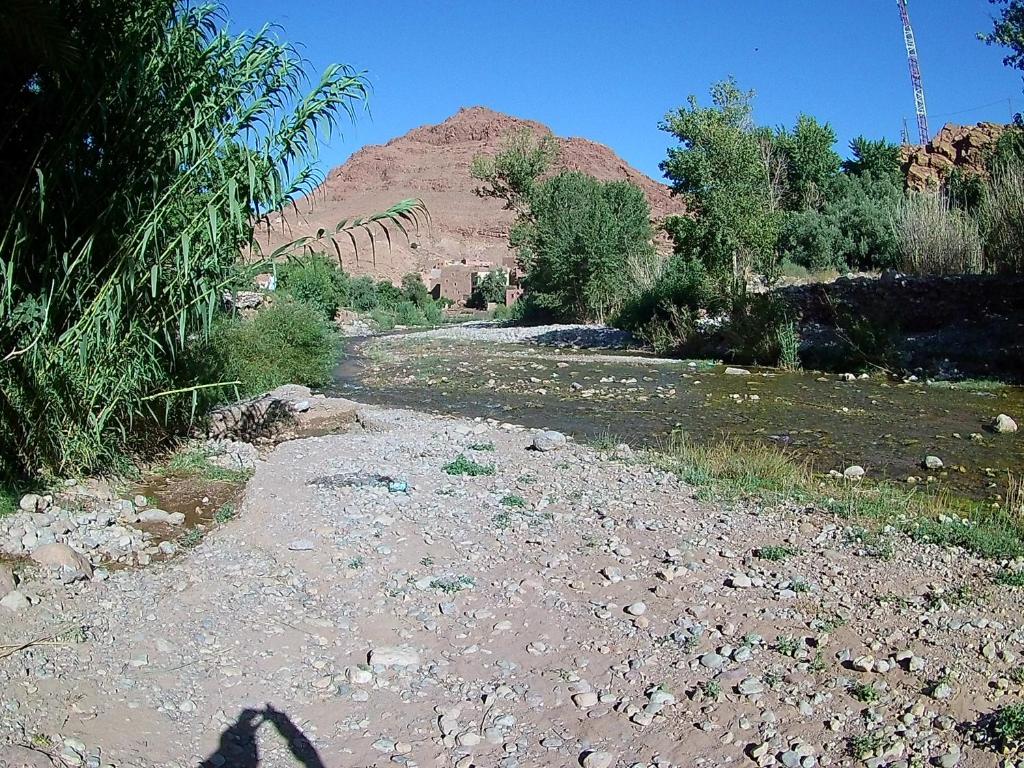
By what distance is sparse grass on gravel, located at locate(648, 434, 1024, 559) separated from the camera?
5621 mm

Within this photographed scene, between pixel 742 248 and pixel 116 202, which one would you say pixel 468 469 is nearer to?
pixel 116 202

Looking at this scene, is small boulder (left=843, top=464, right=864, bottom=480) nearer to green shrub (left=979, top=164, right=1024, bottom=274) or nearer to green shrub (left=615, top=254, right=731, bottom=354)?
green shrub (left=615, top=254, right=731, bottom=354)

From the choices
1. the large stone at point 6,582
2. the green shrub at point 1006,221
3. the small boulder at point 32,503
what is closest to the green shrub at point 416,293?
the green shrub at point 1006,221

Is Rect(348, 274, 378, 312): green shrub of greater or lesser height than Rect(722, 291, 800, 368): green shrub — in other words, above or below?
above

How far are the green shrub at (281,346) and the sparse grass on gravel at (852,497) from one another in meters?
6.49

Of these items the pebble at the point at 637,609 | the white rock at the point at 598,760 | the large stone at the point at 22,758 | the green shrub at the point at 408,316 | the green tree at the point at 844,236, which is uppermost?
the green tree at the point at 844,236

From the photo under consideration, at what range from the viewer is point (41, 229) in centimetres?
620

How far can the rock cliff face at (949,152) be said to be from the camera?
44812 mm

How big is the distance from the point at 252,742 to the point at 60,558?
2.26 meters

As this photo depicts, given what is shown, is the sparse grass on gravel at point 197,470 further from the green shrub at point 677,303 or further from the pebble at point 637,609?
the green shrub at point 677,303

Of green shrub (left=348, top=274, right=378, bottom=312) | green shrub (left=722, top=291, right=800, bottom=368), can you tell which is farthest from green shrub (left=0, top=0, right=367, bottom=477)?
green shrub (left=348, top=274, right=378, bottom=312)

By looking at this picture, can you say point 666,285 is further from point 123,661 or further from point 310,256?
point 123,661

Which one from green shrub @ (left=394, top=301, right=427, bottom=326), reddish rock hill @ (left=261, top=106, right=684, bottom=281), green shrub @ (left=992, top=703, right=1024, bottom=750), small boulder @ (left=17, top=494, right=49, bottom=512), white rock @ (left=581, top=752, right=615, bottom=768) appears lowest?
white rock @ (left=581, top=752, right=615, bottom=768)

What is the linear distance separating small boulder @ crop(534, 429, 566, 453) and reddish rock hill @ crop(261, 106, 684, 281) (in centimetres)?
6366
